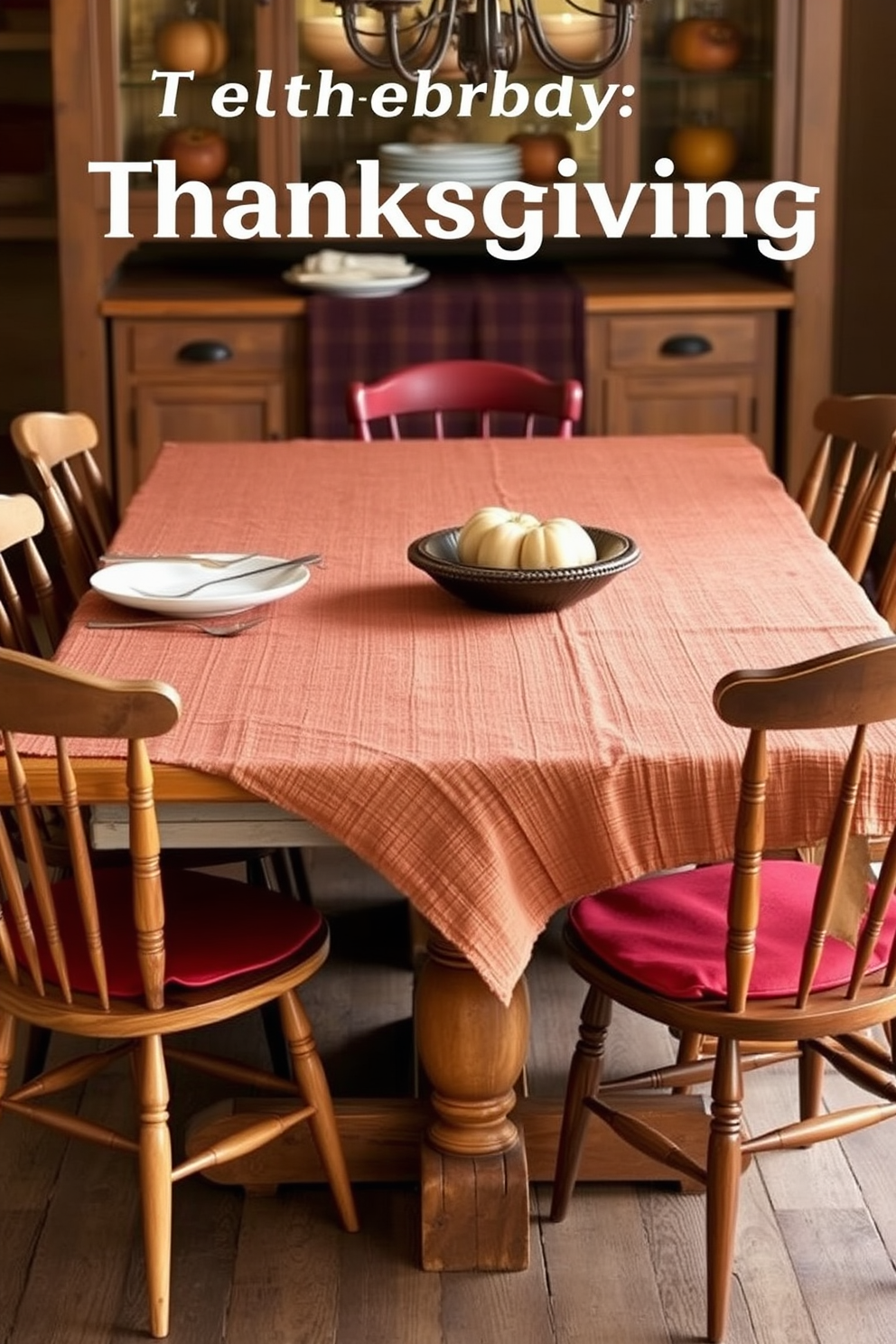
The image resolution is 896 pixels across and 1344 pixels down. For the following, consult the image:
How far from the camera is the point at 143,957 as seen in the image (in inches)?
78.2

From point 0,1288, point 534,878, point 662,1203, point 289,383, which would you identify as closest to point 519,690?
point 534,878

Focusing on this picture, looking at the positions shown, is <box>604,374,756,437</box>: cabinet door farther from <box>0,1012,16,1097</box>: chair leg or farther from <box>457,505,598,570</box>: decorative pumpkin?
<box>0,1012,16,1097</box>: chair leg

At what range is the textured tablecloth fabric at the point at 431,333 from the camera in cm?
451

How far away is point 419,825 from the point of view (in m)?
1.91

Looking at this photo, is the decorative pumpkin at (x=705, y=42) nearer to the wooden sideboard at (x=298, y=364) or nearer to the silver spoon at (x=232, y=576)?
the wooden sideboard at (x=298, y=364)

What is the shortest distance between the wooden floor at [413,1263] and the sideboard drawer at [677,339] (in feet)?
7.81

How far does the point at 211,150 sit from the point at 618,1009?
2560 mm

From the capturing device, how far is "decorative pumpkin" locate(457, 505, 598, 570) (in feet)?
7.74

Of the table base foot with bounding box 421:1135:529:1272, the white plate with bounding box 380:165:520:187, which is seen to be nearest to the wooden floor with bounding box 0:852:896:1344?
the table base foot with bounding box 421:1135:529:1272

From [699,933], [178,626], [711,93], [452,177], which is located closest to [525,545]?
[178,626]

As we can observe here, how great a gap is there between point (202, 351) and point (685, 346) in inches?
45.4

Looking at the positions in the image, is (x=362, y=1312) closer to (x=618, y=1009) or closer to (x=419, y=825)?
(x=419, y=825)

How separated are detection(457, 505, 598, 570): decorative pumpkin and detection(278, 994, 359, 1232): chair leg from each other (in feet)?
1.97

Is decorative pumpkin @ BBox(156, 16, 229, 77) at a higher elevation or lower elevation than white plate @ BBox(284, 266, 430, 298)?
higher
